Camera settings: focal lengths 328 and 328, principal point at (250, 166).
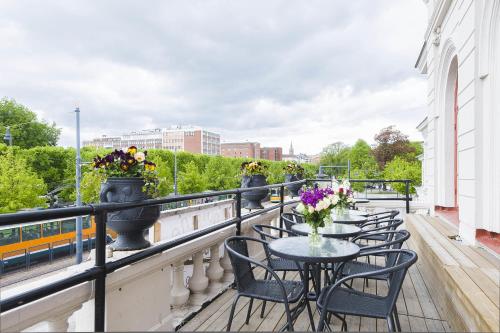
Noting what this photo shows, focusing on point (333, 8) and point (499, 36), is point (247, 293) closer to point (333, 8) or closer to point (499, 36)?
point (499, 36)

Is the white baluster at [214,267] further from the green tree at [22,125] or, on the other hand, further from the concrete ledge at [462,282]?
the green tree at [22,125]

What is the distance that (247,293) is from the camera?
257 centimetres

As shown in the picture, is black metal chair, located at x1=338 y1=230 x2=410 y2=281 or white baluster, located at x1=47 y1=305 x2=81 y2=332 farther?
black metal chair, located at x1=338 y1=230 x2=410 y2=281

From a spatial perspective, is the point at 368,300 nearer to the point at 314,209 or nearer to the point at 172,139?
the point at 314,209

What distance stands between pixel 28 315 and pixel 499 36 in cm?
466

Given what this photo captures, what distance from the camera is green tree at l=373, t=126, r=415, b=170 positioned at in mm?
49000

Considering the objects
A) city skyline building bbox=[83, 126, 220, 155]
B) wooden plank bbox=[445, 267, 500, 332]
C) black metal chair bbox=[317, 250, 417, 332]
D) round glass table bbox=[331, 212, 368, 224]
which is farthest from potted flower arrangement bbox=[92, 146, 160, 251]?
city skyline building bbox=[83, 126, 220, 155]

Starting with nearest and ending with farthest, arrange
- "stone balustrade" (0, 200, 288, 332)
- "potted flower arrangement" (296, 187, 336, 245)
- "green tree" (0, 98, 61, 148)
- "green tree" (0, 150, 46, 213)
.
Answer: "stone balustrade" (0, 200, 288, 332), "potted flower arrangement" (296, 187, 336, 245), "green tree" (0, 150, 46, 213), "green tree" (0, 98, 61, 148)

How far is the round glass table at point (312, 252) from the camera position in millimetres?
2546

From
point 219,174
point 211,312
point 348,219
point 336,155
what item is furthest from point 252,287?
point 336,155

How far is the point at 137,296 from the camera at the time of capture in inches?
90.0

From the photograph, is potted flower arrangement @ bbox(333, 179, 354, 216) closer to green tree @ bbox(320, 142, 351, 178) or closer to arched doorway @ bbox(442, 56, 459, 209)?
arched doorway @ bbox(442, 56, 459, 209)

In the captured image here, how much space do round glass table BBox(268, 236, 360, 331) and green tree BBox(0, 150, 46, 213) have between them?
74.4ft

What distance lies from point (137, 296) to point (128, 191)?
0.77 m
